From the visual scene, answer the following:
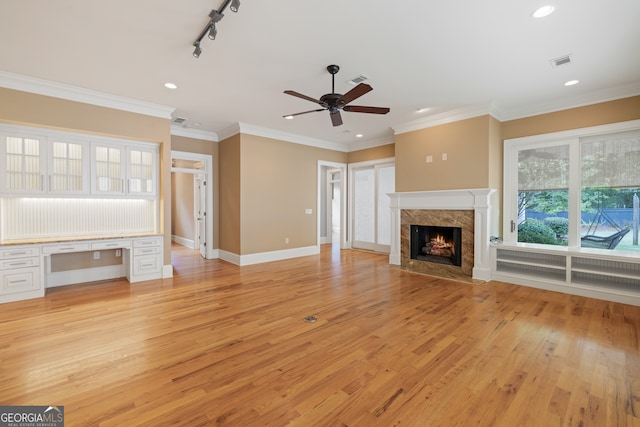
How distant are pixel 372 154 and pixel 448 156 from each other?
260 cm

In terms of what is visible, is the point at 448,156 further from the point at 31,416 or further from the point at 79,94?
the point at 79,94

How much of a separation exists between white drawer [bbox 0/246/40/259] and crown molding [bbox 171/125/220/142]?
3351 millimetres

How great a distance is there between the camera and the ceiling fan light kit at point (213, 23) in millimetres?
2236

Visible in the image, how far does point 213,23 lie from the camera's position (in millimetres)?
2527

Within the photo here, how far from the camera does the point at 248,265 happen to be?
602 centimetres

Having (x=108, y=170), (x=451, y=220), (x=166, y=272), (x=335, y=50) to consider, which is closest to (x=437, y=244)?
(x=451, y=220)

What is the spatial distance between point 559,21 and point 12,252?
6.91 m

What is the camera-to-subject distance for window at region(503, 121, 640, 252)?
4.18 metres

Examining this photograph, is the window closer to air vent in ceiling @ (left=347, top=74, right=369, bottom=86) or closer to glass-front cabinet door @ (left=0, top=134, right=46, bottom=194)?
air vent in ceiling @ (left=347, top=74, right=369, bottom=86)

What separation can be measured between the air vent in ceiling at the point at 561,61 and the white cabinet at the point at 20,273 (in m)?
7.21

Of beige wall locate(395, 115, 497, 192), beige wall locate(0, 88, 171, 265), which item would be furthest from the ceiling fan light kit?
beige wall locate(395, 115, 497, 192)

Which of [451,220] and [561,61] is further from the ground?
[561,61]

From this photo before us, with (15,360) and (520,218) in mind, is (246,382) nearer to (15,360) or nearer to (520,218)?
(15,360)

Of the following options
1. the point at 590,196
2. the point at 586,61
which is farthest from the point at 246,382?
the point at 590,196
